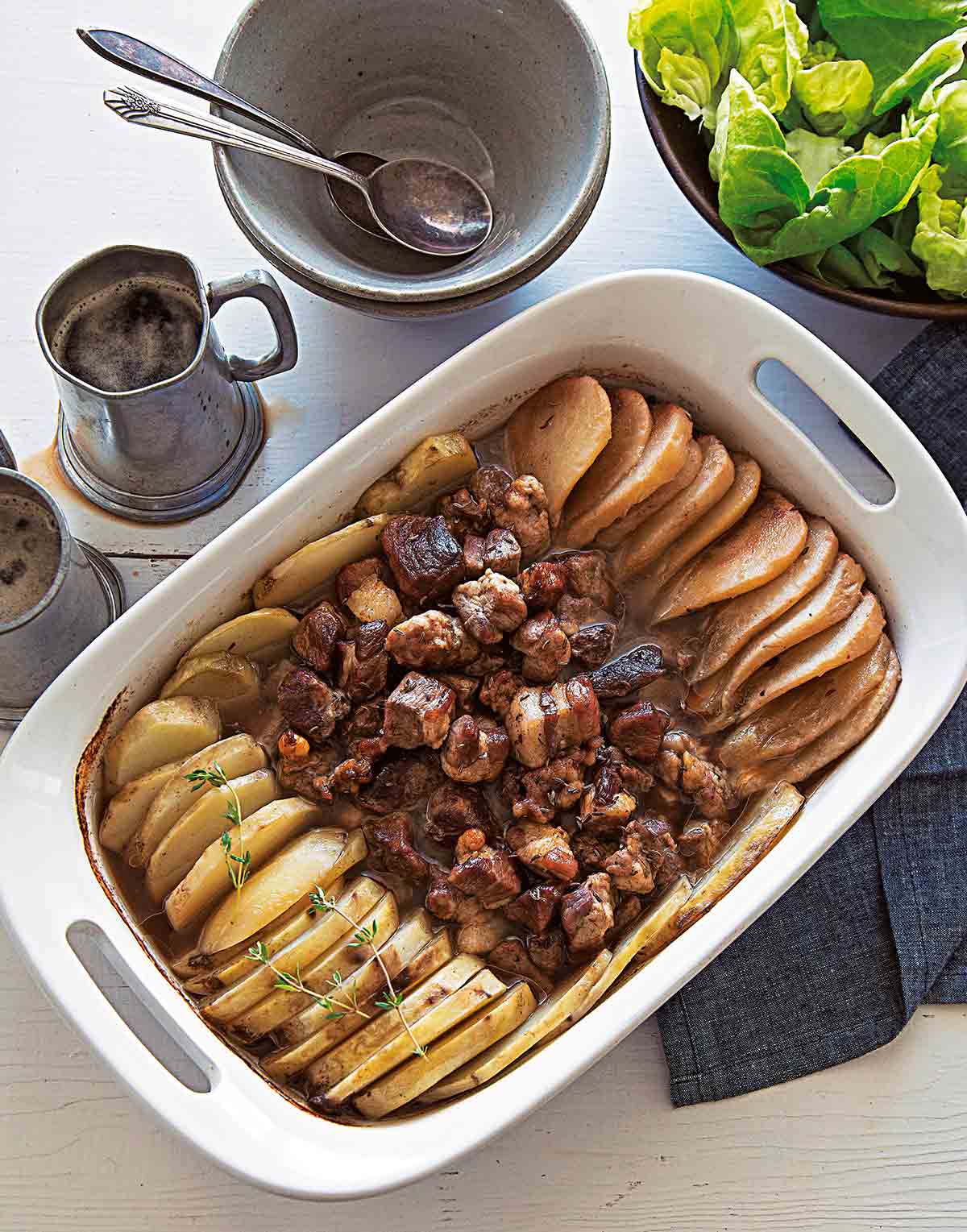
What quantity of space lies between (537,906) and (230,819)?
42cm

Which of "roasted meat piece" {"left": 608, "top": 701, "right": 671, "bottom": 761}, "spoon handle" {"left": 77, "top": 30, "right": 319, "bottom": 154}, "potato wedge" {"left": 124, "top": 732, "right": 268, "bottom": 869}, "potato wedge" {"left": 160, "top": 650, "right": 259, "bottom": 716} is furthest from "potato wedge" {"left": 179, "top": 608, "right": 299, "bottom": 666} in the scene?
"spoon handle" {"left": 77, "top": 30, "right": 319, "bottom": 154}

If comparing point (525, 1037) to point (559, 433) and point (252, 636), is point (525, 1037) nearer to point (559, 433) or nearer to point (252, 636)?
point (252, 636)

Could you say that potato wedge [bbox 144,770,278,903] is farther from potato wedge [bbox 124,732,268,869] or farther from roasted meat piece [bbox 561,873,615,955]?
roasted meat piece [bbox 561,873,615,955]

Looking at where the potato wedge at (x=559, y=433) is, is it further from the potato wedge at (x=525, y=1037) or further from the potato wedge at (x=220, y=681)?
the potato wedge at (x=525, y=1037)

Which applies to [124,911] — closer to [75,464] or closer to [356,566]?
[356,566]

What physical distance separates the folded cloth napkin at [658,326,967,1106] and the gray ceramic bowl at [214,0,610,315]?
0.97m

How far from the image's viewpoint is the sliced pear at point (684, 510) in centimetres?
170

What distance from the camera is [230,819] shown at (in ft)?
5.20

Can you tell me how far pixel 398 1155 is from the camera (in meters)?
1.45

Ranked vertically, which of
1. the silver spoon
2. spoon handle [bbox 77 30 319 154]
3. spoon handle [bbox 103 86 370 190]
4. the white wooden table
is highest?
spoon handle [bbox 77 30 319 154]

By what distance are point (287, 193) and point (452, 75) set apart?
36cm

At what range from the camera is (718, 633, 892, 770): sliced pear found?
1652 millimetres

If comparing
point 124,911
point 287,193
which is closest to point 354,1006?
point 124,911

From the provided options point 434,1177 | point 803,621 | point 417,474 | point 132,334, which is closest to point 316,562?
point 417,474
